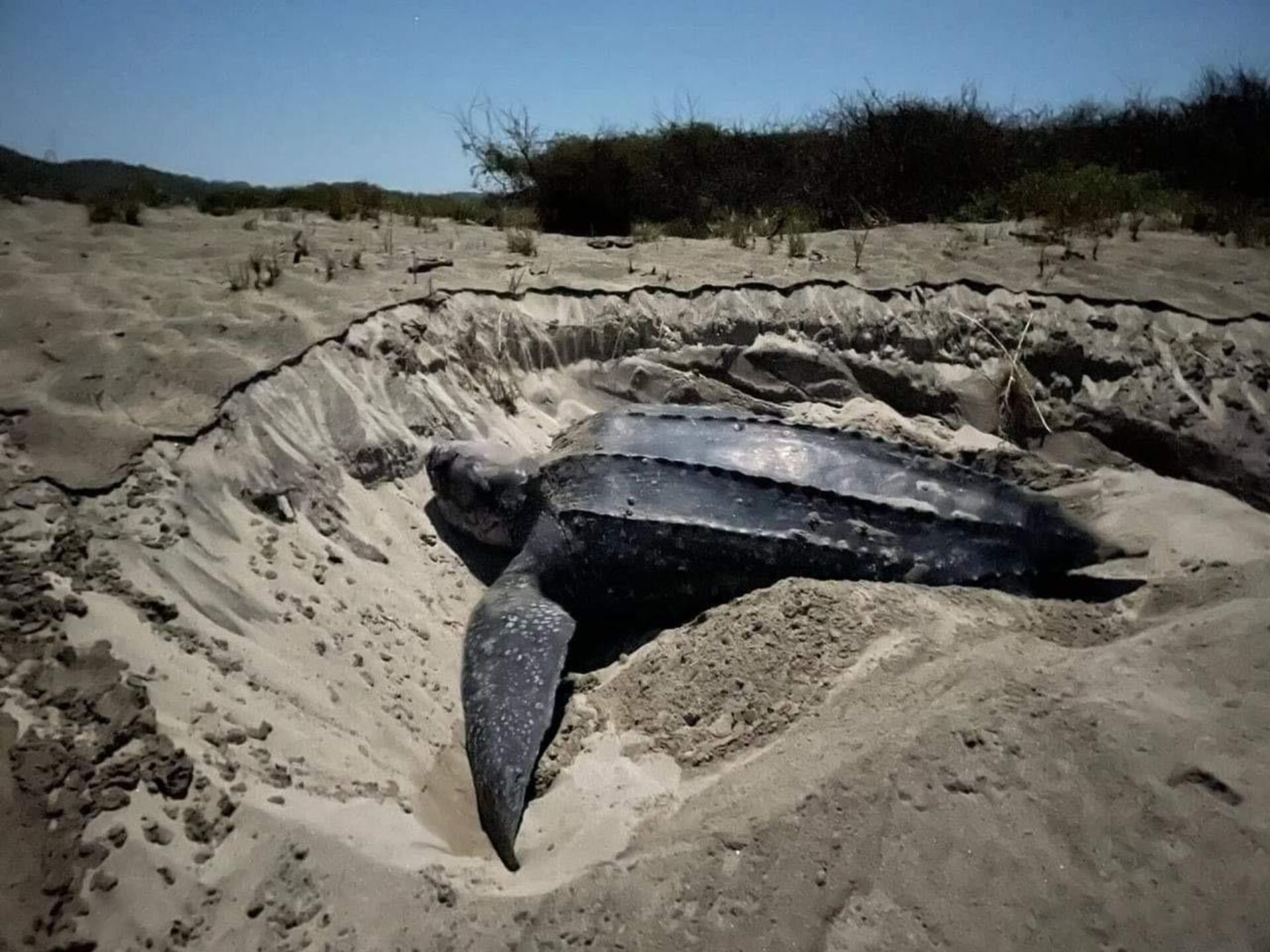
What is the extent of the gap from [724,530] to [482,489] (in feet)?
3.70

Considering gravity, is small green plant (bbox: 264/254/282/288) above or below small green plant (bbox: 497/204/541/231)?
below

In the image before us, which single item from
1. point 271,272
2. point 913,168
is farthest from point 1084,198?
point 271,272

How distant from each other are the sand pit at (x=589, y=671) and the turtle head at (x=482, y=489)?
0.50ft

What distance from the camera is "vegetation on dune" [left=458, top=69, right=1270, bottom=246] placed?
7281 millimetres

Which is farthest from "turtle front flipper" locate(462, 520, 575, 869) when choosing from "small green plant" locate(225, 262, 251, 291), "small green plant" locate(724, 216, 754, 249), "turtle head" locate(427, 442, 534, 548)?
"small green plant" locate(724, 216, 754, 249)

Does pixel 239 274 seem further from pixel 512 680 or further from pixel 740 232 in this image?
pixel 740 232

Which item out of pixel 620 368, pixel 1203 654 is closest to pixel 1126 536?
pixel 1203 654

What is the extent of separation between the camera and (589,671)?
9.34 ft

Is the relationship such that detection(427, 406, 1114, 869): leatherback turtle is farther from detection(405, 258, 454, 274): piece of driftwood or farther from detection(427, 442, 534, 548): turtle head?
detection(405, 258, 454, 274): piece of driftwood

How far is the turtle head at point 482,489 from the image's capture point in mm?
3264

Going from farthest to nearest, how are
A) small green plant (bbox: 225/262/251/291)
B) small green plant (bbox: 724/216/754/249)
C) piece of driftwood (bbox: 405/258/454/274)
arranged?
1. small green plant (bbox: 724/216/754/249)
2. piece of driftwood (bbox: 405/258/454/274)
3. small green plant (bbox: 225/262/251/291)

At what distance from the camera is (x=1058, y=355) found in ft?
13.7

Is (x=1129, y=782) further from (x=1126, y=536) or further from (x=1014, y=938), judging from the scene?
(x=1126, y=536)

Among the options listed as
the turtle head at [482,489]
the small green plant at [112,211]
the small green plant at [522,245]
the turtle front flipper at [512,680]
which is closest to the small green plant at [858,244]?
the small green plant at [522,245]
